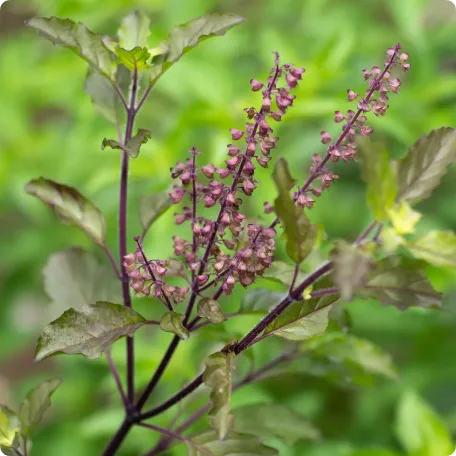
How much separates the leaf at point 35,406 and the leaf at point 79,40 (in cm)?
30

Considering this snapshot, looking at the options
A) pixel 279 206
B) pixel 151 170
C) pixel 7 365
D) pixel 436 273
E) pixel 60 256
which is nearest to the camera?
pixel 279 206

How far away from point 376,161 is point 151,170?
35.6 inches

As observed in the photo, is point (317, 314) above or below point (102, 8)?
below

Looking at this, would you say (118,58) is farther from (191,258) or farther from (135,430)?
(135,430)

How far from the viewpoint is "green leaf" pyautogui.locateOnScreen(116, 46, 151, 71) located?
0.61 m

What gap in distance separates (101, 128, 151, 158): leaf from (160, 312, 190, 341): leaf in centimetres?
14

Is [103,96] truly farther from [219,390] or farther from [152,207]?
[219,390]

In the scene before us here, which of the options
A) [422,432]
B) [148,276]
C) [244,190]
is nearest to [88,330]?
[148,276]

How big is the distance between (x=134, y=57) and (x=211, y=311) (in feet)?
0.77

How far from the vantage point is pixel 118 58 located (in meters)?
0.64

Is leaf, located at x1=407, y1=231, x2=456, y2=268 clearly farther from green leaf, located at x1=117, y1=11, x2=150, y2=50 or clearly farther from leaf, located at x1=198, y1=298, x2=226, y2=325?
green leaf, located at x1=117, y1=11, x2=150, y2=50

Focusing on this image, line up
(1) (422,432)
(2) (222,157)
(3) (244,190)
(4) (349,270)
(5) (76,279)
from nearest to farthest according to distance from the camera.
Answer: (4) (349,270), (3) (244,190), (5) (76,279), (1) (422,432), (2) (222,157)

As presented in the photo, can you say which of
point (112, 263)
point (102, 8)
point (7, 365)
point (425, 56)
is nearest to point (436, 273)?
point (425, 56)

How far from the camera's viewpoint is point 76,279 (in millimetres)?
776
